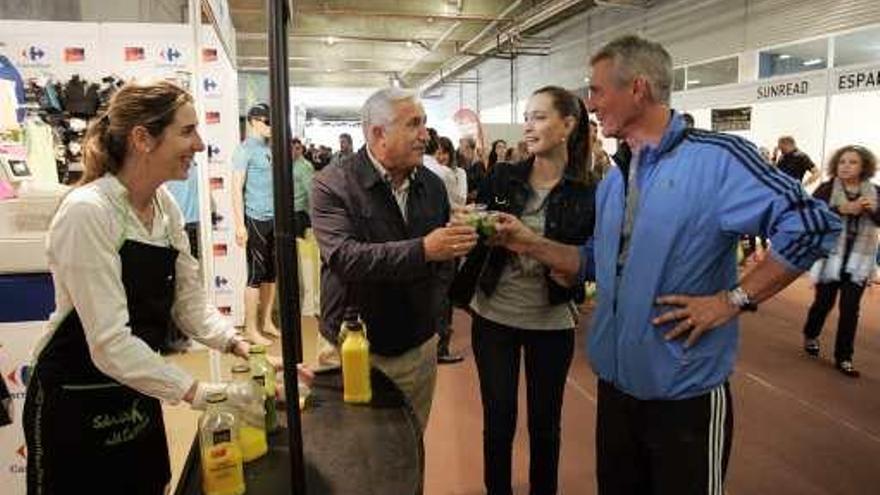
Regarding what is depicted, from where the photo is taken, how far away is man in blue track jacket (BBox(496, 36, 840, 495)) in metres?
1.47

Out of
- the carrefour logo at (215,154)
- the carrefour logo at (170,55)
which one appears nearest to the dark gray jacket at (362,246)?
the carrefour logo at (170,55)

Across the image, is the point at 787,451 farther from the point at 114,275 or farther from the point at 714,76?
the point at 714,76

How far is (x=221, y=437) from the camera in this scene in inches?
48.2

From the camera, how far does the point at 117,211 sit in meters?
1.41

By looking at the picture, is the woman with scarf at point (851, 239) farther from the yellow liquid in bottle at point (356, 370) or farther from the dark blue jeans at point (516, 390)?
the yellow liquid in bottle at point (356, 370)

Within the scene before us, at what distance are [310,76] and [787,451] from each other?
20415 millimetres

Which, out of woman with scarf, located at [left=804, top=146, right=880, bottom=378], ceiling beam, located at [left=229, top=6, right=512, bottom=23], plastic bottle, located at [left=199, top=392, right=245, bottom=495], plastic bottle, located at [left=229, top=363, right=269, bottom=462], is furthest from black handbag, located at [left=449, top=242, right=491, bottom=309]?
ceiling beam, located at [left=229, top=6, right=512, bottom=23]

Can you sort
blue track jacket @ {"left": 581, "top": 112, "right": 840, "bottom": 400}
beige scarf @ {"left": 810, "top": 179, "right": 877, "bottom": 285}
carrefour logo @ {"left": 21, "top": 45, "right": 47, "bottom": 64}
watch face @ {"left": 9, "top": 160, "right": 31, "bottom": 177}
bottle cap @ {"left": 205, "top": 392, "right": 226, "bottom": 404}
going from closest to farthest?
bottle cap @ {"left": 205, "top": 392, "right": 226, "bottom": 404} → blue track jacket @ {"left": 581, "top": 112, "right": 840, "bottom": 400} → watch face @ {"left": 9, "top": 160, "right": 31, "bottom": 177} → carrefour logo @ {"left": 21, "top": 45, "right": 47, "bottom": 64} → beige scarf @ {"left": 810, "top": 179, "right": 877, "bottom": 285}

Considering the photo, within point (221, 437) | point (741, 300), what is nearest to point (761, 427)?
point (741, 300)

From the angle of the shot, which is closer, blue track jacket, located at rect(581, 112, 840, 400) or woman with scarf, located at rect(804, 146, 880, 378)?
blue track jacket, located at rect(581, 112, 840, 400)

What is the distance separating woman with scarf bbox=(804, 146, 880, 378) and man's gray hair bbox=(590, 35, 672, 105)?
11.5 feet

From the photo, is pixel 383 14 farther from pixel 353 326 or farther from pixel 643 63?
pixel 353 326

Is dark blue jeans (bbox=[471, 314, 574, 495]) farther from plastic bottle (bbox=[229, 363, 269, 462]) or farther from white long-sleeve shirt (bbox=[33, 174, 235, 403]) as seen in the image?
white long-sleeve shirt (bbox=[33, 174, 235, 403])

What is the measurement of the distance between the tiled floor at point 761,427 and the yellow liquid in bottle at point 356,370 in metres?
1.47
